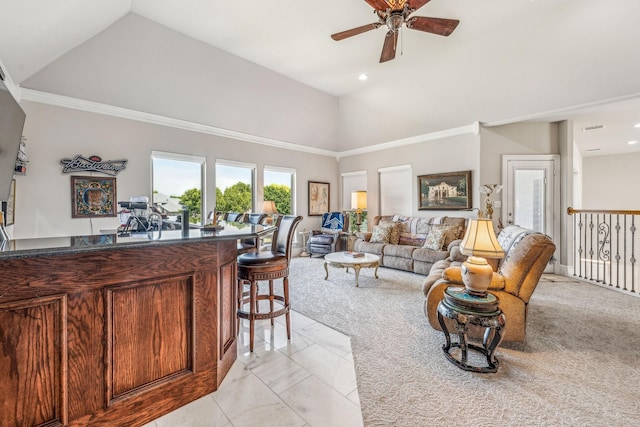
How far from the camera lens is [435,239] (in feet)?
16.0

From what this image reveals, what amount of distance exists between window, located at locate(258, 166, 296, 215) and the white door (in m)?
4.46

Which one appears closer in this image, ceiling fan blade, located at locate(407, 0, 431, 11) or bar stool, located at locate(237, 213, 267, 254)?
ceiling fan blade, located at locate(407, 0, 431, 11)

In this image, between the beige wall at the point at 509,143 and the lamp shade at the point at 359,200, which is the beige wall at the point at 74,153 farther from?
the beige wall at the point at 509,143

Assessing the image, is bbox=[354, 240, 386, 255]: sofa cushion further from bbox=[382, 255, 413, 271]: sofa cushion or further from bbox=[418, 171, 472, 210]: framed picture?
bbox=[418, 171, 472, 210]: framed picture

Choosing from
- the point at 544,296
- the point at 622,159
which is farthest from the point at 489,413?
the point at 622,159

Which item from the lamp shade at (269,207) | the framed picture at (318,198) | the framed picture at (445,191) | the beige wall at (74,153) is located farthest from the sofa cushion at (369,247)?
the beige wall at (74,153)

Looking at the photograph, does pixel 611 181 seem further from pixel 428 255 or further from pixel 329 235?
pixel 329 235

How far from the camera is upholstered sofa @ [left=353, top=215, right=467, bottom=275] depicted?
189 inches

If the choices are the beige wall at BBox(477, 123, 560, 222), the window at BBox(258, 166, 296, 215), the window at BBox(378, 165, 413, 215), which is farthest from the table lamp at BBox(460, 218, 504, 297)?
the window at BBox(258, 166, 296, 215)

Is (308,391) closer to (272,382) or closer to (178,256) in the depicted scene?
(272,382)

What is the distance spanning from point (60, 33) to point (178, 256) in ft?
10.9

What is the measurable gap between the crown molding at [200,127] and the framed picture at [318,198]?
84 centimetres

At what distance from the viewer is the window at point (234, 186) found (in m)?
5.44

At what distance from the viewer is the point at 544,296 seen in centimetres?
375
